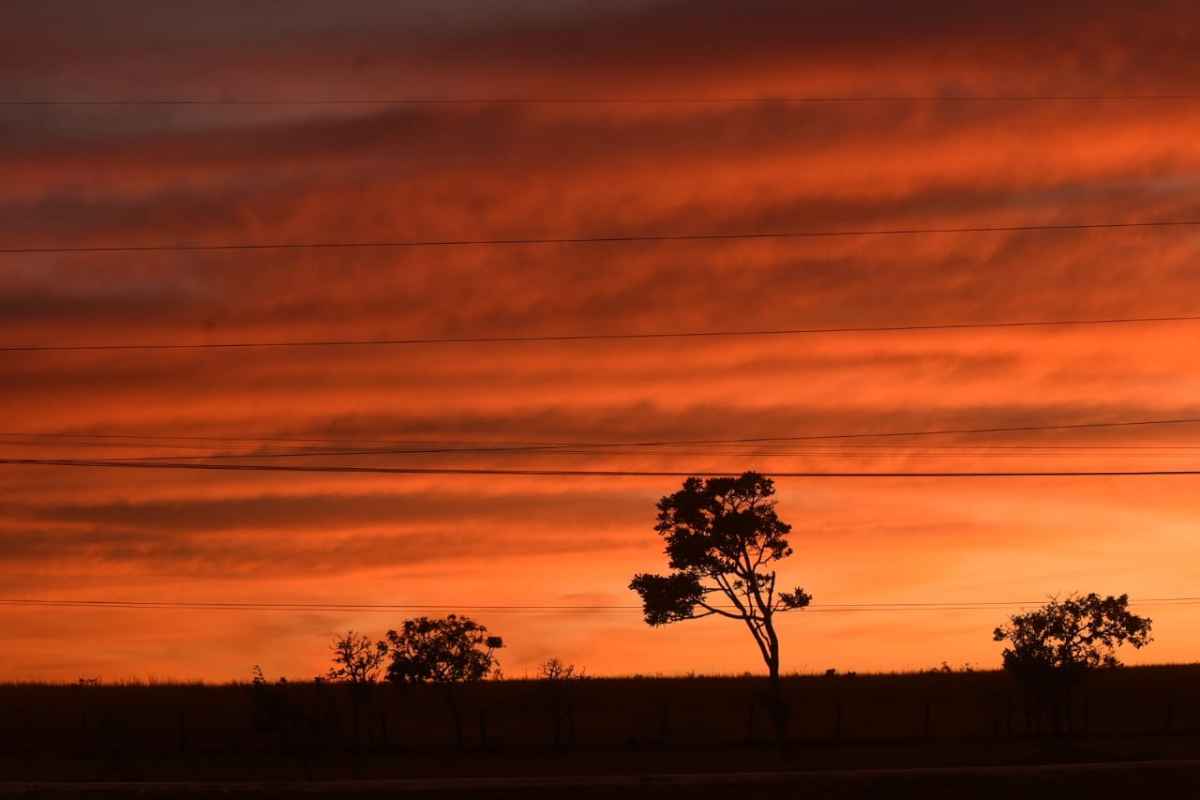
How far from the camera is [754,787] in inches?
1670

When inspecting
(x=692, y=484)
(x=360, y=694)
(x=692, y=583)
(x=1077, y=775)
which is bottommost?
(x=1077, y=775)

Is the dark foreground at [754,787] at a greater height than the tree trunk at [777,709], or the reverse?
the tree trunk at [777,709]

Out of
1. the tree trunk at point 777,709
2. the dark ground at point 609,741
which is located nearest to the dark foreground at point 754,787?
the dark ground at point 609,741

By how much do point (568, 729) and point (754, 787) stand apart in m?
37.8

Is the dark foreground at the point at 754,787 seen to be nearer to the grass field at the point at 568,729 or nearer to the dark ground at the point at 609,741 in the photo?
the dark ground at the point at 609,741

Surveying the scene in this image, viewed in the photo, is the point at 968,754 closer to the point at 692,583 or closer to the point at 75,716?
the point at 692,583

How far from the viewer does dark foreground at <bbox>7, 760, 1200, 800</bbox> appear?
42094 millimetres

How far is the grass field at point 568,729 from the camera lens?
60.0 meters

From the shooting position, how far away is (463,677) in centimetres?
7950

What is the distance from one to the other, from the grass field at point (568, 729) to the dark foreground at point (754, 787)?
35.3 feet

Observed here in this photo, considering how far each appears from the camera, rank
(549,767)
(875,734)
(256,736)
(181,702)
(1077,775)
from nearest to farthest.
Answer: (1077,775)
(549,767)
(256,736)
(875,734)
(181,702)

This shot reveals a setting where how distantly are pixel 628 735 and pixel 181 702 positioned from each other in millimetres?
36553


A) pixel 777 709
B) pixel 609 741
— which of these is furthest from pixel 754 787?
pixel 609 741

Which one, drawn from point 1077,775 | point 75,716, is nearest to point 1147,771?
point 1077,775
